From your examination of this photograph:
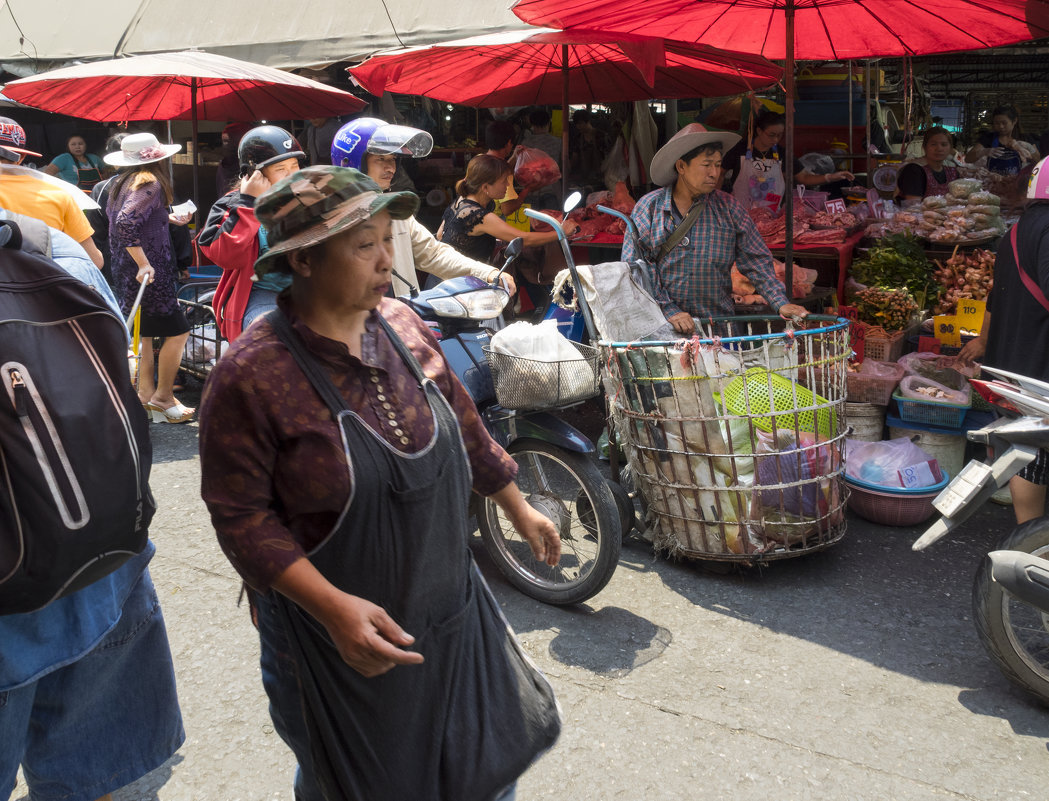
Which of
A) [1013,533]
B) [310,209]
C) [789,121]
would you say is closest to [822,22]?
[789,121]

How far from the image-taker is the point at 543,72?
27.7ft

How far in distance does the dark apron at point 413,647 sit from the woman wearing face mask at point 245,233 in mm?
2380

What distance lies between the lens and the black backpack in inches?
76.1

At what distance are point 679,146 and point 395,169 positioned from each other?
4.65 ft

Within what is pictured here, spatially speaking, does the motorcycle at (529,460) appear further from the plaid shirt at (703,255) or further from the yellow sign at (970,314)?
the yellow sign at (970,314)

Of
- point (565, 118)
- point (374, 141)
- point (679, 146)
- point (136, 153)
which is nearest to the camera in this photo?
point (374, 141)

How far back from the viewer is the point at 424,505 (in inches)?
76.0

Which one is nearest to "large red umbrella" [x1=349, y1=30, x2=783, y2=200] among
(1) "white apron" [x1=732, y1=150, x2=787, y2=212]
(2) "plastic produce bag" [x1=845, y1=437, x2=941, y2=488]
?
(1) "white apron" [x1=732, y1=150, x2=787, y2=212]

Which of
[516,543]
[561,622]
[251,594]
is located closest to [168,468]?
[516,543]

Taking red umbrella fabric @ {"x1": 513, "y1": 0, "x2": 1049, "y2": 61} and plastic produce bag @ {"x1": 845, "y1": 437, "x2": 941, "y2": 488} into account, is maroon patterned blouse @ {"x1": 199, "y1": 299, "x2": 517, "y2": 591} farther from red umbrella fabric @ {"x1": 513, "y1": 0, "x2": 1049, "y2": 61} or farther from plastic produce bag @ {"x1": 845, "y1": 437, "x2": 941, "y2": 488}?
plastic produce bag @ {"x1": 845, "y1": 437, "x2": 941, "y2": 488}

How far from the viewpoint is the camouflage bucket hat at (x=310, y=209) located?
A: 73.2 inches

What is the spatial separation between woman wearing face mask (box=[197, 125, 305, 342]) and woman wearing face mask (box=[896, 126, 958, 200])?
234 inches

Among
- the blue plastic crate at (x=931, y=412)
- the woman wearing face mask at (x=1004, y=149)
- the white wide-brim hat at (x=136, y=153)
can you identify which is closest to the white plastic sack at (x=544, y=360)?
the blue plastic crate at (x=931, y=412)

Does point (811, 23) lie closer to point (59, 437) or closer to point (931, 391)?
point (931, 391)
